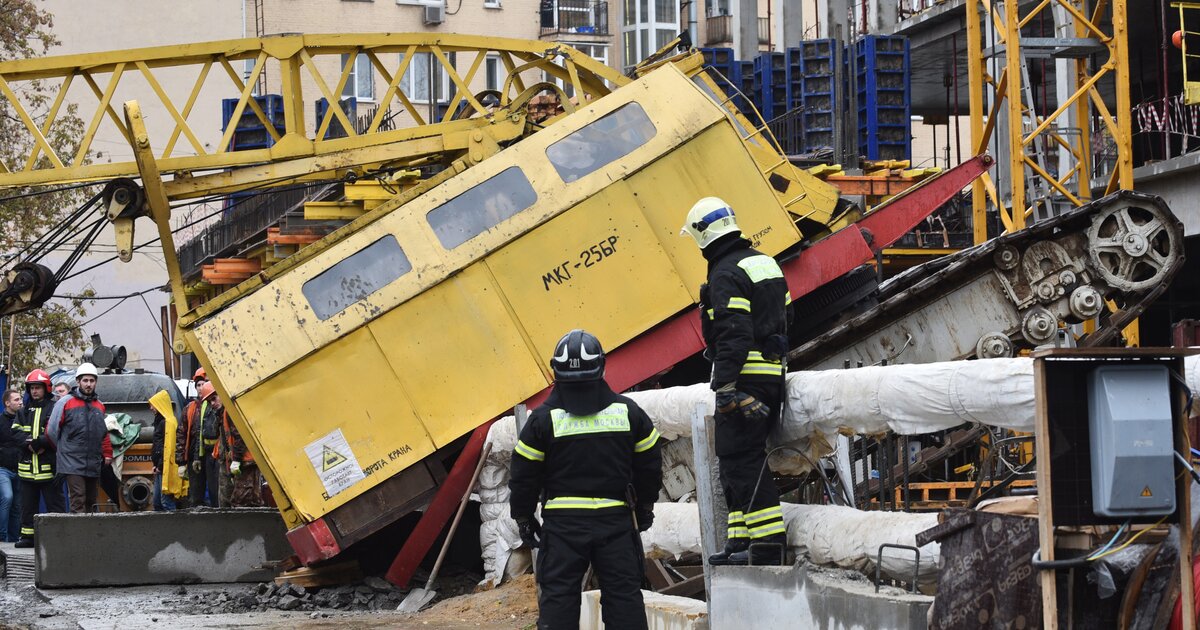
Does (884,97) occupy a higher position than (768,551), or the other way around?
(884,97)

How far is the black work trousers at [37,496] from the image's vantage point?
56.2 feet

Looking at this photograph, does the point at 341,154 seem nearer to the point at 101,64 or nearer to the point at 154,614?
the point at 101,64

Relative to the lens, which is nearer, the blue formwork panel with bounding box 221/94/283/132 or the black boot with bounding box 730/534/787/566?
the black boot with bounding box 730/534/787/566

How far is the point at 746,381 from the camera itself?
24.0 feet

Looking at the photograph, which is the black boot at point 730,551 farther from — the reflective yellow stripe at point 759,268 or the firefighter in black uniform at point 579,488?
the reflective yellow stripe at point 759,268

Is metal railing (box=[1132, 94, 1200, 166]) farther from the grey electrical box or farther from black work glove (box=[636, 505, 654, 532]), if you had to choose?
the grey electrical box

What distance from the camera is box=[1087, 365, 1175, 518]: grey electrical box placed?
5047 mm

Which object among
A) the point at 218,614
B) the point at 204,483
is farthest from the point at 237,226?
the point at 218,614

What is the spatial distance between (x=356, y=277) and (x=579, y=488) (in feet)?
18.6

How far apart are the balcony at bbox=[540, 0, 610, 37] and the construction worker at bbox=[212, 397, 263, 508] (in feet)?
120

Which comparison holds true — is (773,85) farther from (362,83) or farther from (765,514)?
(765,514)

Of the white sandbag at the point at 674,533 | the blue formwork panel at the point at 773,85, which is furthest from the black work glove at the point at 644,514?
the blue formwork panel at the point at 773,85

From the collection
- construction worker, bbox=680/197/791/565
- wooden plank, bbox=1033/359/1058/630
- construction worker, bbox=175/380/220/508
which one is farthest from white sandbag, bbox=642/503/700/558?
construction worker, bbox=175/380/220/508

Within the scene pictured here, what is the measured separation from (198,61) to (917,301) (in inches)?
258
